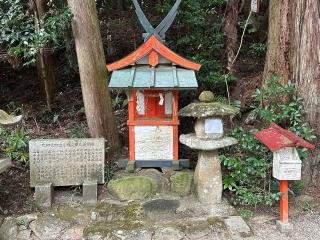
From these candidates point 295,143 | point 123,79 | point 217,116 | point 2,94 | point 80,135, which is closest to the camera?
point 295,143

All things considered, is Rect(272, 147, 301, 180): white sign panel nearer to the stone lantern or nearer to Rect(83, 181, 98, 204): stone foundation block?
the stone lantern

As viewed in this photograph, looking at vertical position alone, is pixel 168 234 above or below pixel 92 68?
below

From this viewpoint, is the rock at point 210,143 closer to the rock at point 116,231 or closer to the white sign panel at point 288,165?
the white sign panel at point 288,165

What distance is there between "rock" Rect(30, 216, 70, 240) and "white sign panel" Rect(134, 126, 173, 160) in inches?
62.1

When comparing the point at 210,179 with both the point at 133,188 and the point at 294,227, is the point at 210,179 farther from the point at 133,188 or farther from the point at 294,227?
the point at 294,227

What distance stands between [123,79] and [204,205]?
86.7 inches

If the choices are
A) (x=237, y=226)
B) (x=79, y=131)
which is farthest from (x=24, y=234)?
(x=237, y=226)

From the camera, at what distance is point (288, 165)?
435 centimetres

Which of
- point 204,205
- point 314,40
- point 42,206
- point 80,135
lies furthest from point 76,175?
point 314,40

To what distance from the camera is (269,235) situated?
4.36 meters

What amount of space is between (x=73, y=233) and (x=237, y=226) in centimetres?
208

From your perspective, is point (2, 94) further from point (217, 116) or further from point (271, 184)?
point (271, 184)

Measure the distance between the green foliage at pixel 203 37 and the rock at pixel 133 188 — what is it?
291cm

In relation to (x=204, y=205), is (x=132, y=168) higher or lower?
higher
